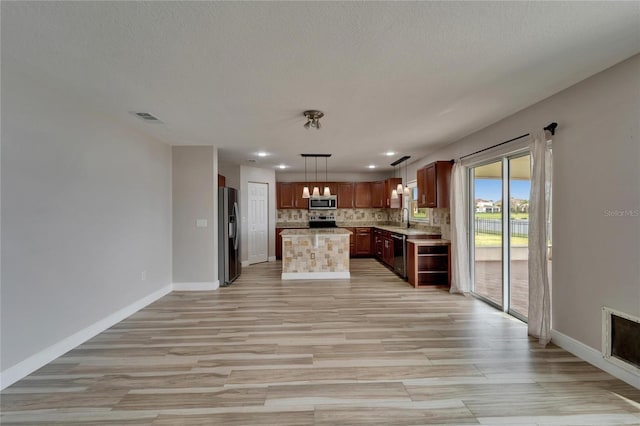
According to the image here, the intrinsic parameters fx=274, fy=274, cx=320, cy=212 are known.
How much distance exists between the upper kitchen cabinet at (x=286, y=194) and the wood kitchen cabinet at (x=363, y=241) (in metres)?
2.08

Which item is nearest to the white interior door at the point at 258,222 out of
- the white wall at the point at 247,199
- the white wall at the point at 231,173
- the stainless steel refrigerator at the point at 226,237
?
the white wall at the point at 247,199

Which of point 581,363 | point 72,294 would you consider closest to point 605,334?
point 581,363

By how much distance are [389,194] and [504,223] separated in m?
4.13

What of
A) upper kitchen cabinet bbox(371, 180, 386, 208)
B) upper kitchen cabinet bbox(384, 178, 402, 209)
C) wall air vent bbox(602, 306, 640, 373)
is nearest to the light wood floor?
wall air vent bbox(602, 306, 640, 373)

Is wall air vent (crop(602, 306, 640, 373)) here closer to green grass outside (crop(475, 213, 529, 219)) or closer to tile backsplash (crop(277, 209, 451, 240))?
green grass outside (crop(475, 213, 529, 219))

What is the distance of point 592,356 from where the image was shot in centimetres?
241

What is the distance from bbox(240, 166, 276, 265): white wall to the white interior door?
11 cm

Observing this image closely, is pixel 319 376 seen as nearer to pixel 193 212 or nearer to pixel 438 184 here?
pixel 193 212

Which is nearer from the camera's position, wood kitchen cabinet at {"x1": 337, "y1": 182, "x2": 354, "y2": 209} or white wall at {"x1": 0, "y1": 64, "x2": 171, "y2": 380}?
white wall at {"x1": 0, "y1": 64, "x2": 171, "y2": 380}

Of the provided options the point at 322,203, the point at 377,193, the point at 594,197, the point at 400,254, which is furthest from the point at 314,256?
the point at 594,197

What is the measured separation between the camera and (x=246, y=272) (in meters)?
6.21

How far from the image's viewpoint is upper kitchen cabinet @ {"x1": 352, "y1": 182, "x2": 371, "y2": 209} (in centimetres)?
827

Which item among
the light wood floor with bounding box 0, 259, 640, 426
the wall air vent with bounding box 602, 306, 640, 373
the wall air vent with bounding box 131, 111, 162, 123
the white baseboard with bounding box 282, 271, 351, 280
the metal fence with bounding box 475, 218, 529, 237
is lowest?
the light wood floor with bounding box 0, 259, 640, 426

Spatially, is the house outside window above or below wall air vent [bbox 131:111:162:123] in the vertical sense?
below
